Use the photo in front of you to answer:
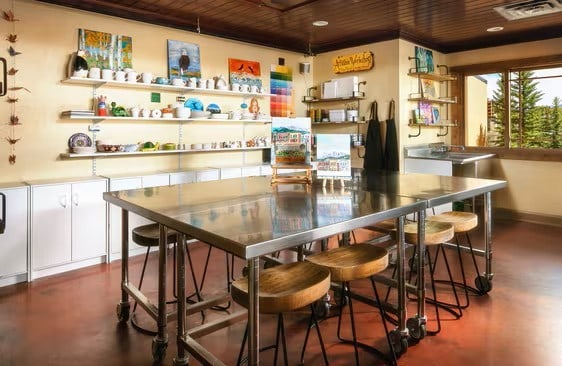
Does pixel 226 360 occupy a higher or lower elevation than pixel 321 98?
lower

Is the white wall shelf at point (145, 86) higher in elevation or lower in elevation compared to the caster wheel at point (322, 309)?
higher

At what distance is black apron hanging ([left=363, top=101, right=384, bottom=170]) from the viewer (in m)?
5.64

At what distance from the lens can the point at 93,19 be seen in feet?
14.0

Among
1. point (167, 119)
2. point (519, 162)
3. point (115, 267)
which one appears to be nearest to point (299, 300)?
point (115, 267)

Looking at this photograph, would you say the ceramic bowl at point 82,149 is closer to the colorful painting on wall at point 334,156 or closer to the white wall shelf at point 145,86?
the white wall shelf at point 145,86

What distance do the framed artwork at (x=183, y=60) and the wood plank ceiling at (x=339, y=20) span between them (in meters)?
0.20

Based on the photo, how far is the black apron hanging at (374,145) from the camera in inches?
222

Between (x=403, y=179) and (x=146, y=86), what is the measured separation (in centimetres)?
291

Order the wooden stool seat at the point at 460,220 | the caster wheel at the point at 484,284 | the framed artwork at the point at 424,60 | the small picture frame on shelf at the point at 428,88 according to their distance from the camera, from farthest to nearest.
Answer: the small picture frame on shelf at the point at 428,88 < the framed artwork at the point at 424,60 < the caster wheel at the point at 484,284 < the wooden stool seat at the point at 460,220

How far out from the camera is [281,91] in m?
6.10

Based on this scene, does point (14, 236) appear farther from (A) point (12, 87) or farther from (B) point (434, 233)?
(B) point (434, 233)

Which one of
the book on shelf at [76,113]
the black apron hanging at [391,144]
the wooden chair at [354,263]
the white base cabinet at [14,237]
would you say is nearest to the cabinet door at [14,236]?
the white base cabinet at [14,237]

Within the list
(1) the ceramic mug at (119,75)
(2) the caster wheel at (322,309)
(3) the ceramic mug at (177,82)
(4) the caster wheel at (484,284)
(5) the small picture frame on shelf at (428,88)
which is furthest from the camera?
(5) the small picture frame on shelf at (428,88)

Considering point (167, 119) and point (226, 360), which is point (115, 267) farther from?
point (226, 360)
